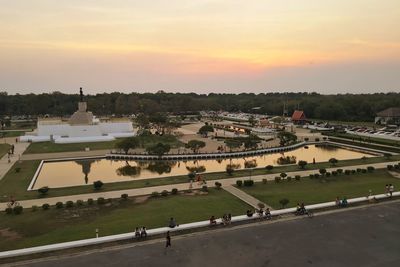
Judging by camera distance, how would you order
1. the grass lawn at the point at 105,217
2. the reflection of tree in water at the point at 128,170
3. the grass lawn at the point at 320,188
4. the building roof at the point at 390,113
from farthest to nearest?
the building roof at the point at 390,113
the reflection of tree in water at the point at 128,170
the grass lawn at the point at 320,188
the grass lawn at the point at 105,217

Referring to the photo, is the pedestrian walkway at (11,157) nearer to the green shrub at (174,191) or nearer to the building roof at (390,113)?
the green shrub at (174,191)

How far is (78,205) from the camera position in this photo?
23.4m

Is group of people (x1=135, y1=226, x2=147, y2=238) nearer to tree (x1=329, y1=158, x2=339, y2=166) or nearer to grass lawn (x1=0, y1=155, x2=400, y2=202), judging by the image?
grass lawn (x1=0, y1=155, x2=400, y2=202)

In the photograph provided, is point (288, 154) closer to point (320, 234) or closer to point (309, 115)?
point (320, 234)

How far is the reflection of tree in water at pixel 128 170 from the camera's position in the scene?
3597 centimetres

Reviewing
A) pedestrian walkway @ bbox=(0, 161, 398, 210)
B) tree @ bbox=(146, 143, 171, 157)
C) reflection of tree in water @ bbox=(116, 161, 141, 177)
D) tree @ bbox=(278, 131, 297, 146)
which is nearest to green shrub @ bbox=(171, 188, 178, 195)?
pedestrian walkway @ bbox=(0, 161, 398, 210)

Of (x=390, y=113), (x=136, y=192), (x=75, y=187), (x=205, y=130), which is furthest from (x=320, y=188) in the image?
(x=390, y=113)

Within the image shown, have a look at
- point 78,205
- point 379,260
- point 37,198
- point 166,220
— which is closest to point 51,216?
point 78,205

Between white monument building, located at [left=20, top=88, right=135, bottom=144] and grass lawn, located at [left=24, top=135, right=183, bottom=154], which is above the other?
white monument building, located at [left=20, top=88, right=135, bottom=144]

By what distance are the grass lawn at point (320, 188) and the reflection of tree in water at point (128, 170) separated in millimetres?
13190

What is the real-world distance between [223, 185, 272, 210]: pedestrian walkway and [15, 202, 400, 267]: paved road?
4023mm

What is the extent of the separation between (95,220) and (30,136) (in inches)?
1656

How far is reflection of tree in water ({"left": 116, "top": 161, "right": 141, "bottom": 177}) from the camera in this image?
118 feet

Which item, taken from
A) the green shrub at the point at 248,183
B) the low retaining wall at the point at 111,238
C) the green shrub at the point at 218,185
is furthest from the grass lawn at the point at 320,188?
the low retaining wall at the point at 111,238
